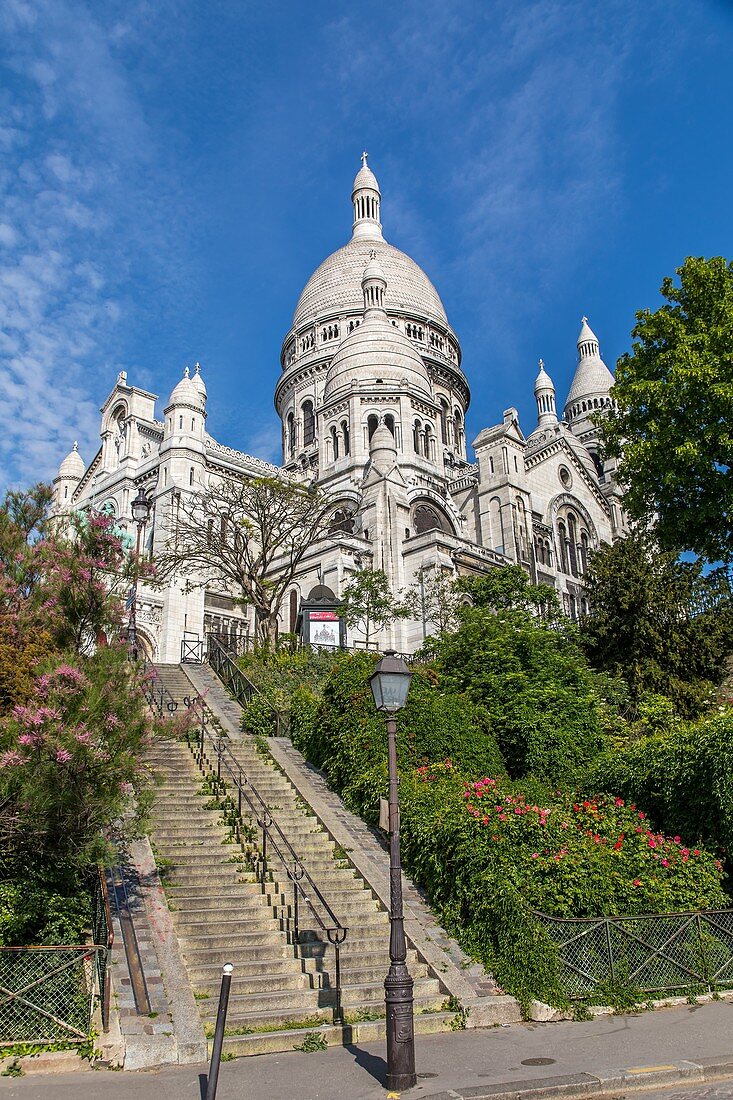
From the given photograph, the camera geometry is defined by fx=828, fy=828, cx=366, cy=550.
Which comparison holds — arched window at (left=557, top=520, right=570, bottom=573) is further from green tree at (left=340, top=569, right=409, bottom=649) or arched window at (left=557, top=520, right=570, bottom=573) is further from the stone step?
the stone step

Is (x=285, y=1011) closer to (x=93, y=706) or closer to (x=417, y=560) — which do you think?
(x=93, y=706)

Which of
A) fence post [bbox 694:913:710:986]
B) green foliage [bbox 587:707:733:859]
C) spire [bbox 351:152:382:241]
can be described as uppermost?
spire [bbox 351:152:382:241]

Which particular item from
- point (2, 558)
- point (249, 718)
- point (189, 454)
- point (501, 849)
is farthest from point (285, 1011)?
point (189, 454)

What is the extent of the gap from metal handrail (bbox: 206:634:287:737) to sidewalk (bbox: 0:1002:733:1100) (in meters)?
12.0

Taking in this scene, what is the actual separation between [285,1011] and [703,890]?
690 cm

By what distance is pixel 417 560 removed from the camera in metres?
38.6

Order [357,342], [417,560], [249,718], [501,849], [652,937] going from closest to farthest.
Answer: [652,937] → [501,849] → [249,718] → [417,560] → [357,342]

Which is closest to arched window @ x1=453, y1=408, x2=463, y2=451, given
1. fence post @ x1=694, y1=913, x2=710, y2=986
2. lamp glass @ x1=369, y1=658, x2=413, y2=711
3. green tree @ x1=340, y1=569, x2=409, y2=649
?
green tree @ x1=340, y1=569, x2=409, y2=649

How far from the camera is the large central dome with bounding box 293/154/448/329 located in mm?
69062

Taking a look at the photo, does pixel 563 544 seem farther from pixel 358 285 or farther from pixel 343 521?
pixel 358 285

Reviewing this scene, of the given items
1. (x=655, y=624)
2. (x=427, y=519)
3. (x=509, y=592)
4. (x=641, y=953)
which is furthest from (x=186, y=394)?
(x=641, y=953)

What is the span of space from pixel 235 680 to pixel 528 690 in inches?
386

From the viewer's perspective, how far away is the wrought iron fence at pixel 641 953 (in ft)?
36.6

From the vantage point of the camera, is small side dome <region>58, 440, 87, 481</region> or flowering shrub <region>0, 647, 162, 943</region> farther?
small side dome <region>58, 440, 87, 481</region>
